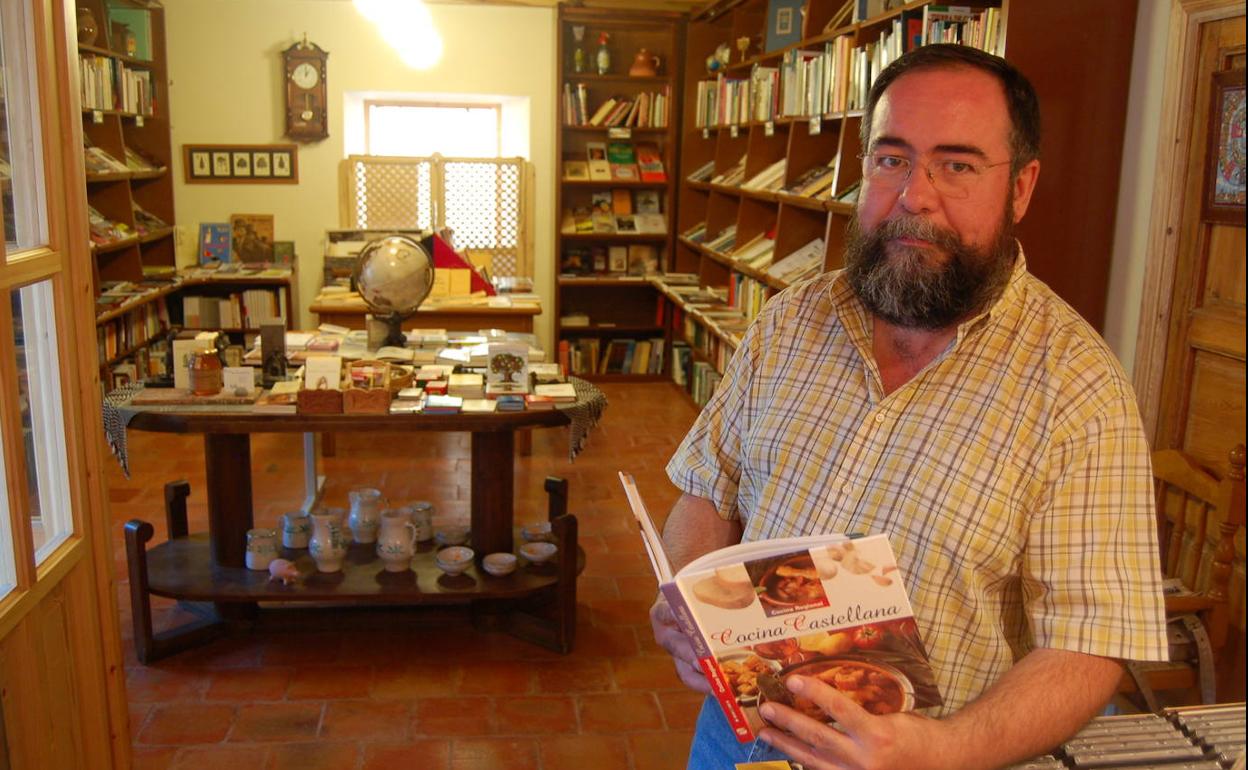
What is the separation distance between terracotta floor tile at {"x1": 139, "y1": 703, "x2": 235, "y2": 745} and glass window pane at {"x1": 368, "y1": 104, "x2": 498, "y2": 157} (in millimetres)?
4922

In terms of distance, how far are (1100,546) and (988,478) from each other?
6.3 inches

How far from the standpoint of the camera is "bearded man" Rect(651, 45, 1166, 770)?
1296mm

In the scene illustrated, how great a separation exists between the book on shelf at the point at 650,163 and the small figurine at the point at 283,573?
457cm

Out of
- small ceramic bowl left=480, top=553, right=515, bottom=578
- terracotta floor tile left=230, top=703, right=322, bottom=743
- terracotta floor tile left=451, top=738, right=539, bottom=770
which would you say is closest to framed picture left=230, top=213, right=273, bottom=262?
small ceramic bowl left=480, top=553, right=515, bottom=578

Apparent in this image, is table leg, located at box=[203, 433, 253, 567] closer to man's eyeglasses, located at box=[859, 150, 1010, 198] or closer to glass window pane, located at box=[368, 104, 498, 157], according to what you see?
man's eyeglasses, located at box=[859, 150, 1010, 198]

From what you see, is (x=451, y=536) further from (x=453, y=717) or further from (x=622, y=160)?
(x=622, y=160)

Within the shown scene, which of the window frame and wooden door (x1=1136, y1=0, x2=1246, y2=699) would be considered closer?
wooden door (x1=1136, y1=0, x2=1246, y2=699)

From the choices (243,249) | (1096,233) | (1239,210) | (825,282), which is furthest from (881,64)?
(243,249)

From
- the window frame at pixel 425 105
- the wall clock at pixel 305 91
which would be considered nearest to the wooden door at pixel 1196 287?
the window frame at pixel 425 105

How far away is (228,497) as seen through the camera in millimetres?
3377

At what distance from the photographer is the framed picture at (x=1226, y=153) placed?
2379mm

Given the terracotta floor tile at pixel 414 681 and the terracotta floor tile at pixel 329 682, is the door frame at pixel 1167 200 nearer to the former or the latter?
the terracotta floor tile at pixel 414 681

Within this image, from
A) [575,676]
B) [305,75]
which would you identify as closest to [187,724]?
[575,676]

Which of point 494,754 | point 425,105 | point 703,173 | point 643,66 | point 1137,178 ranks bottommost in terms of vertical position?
point 494,754
